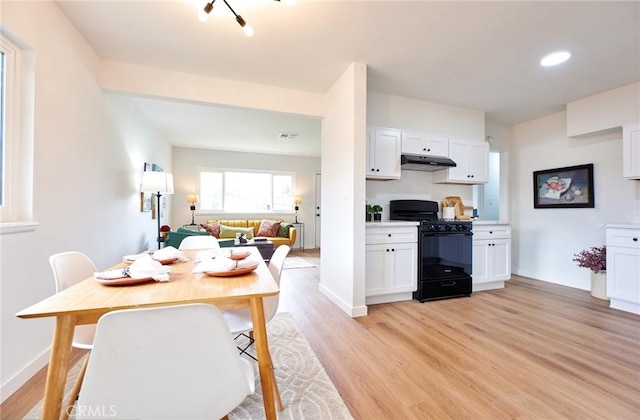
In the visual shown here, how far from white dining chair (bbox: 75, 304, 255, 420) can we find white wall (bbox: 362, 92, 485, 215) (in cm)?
297

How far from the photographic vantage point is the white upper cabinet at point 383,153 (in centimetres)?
316

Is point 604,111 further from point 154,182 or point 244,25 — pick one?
point 154,182

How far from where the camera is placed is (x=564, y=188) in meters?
3.86

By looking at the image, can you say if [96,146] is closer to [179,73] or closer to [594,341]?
[179,73]

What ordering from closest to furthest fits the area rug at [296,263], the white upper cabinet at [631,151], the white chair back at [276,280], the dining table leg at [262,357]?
the dining table leg at [262,357] → the white chair back at [276,280] → the white upper cabinet at [631,151] → the area rug at [296,263]

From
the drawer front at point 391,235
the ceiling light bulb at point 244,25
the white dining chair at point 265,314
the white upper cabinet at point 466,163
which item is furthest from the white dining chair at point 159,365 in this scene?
the white upper cabinet at point 466,163

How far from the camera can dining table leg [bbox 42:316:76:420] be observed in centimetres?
91

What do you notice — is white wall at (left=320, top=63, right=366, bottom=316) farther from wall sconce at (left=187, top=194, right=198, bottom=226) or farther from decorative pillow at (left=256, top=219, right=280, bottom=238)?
wall sconce at (left=187, top=194, right=198, bottom=226)

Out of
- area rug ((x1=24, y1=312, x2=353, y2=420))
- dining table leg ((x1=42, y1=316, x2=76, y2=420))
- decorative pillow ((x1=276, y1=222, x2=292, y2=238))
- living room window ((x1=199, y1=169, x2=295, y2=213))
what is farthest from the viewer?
living room window ((x1=199, y1=169, x2=295, y2=213))

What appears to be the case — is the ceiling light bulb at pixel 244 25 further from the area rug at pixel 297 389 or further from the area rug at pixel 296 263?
the area rug at pixel 296 263

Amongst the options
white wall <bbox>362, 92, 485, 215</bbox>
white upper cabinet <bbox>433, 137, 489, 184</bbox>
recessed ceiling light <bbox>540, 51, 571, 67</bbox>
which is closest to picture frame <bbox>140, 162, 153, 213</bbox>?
white wall <bbox>362, 92, 485, 215</bbox>

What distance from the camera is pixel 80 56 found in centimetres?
227

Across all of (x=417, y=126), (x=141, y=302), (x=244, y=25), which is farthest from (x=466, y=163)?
(x=141, y=302)

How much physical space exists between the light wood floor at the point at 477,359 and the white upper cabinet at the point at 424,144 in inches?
73.9
